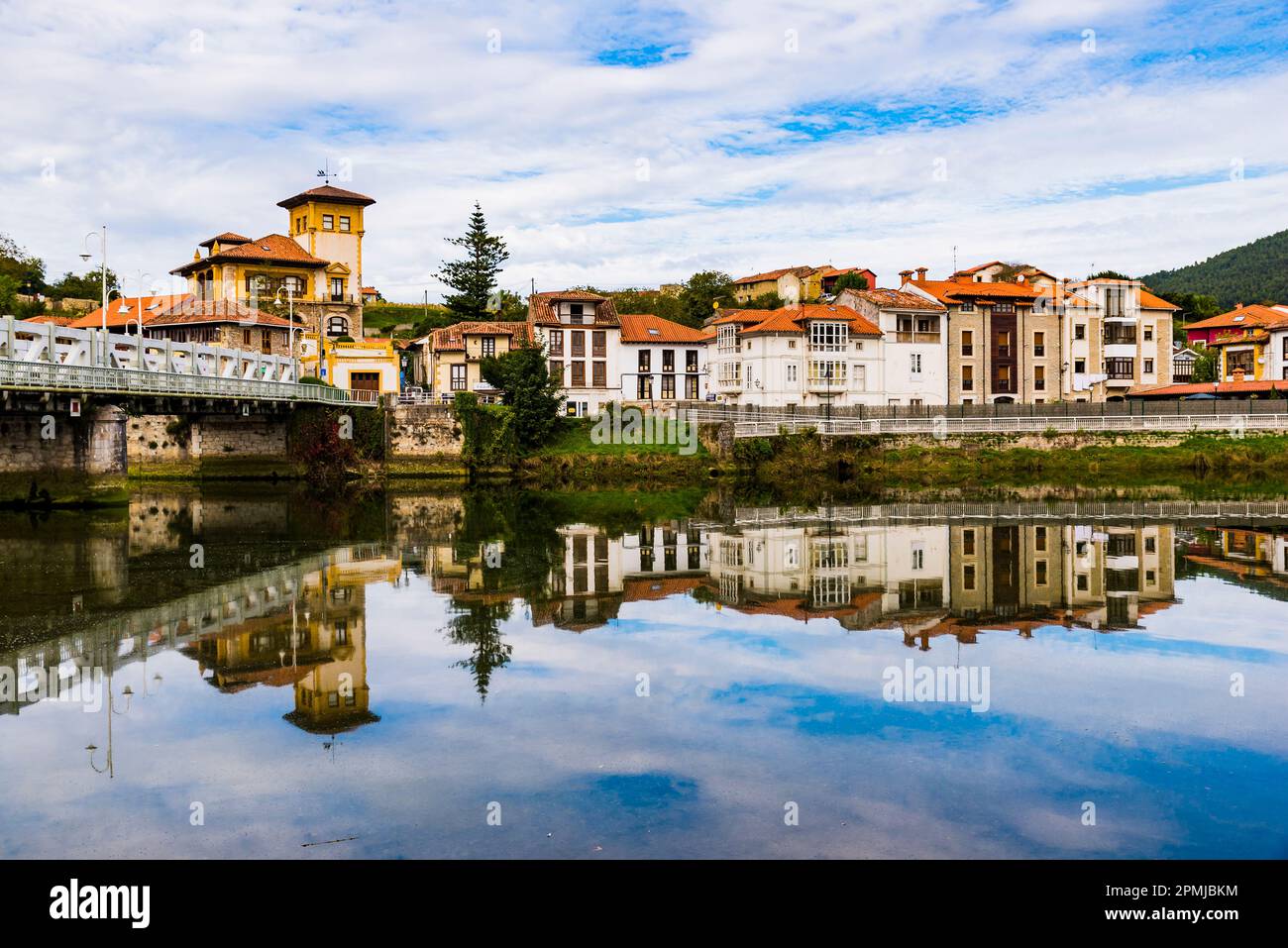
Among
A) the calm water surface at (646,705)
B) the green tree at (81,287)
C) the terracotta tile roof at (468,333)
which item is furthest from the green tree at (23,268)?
the calm water surface at (646,705)

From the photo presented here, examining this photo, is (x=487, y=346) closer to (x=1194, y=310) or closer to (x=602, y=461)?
(x=602, y=461)

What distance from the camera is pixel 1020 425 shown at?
66500 mm

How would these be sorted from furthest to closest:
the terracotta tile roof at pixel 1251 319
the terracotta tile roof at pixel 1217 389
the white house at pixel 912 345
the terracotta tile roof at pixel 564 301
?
the terracotta tile roof at pixel 1251 319 → the white house at pixel 912 345 → the terracotta tile roof at pixel 564 301 → the terracotta tile roof at pixel 1217 389

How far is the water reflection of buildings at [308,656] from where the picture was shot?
1526 cm

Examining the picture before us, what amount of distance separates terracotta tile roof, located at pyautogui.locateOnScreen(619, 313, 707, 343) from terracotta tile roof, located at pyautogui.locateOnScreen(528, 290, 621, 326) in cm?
182

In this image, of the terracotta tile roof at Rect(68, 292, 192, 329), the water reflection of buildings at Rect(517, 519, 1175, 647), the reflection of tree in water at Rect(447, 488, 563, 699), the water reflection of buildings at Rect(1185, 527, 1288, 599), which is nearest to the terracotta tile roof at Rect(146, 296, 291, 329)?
the terracotta tile roof at Rect(68, 292, 192, 329)

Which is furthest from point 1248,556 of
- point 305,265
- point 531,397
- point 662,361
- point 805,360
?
point 305,265

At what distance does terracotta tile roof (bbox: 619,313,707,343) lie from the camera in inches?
3243

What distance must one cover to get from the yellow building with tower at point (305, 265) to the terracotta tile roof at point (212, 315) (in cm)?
456

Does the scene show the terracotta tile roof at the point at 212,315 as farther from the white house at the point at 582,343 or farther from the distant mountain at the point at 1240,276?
the distant mountain at the point at 1240,276

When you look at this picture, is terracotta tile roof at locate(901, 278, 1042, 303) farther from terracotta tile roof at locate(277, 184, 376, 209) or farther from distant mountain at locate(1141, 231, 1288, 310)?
distant mountain at locate(1141, 231, 1288, 310)

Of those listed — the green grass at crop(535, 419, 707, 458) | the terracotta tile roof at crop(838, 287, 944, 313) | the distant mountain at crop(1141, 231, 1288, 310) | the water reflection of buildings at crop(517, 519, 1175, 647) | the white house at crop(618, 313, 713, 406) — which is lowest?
the water reflection of buildings at crop(517, 519, 1175, 647)
